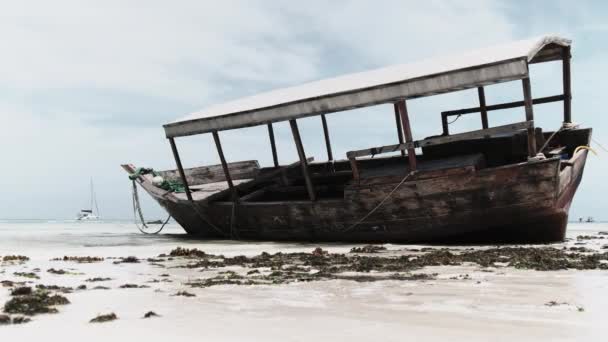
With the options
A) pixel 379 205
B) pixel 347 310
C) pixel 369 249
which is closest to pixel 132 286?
pixel 347 310

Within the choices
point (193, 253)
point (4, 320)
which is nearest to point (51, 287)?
point (4, 320)

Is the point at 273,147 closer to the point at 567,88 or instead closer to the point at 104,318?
the point at 567,88

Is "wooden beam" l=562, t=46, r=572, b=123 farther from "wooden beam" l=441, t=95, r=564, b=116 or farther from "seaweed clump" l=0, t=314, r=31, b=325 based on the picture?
"seaweed clump" l=0, t=314, r=31, b=325

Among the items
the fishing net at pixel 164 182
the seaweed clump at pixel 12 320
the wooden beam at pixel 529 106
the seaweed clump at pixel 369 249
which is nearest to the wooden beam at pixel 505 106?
the wooden beam at pixel 529 106

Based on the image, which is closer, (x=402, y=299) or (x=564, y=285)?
(x=402, y=299)

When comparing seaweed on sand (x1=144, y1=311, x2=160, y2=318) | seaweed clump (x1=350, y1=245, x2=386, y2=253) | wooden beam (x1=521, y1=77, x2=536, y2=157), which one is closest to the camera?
seaweed on sand (x1=144, y1=311, x2=160, y2=318)

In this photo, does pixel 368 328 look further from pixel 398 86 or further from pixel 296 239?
pixel 296 239

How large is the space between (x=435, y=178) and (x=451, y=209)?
654mm

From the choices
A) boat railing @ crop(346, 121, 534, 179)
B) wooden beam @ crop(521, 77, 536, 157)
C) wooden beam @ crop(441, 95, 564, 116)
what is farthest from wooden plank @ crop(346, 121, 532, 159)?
wooden beam @ crop(441, 95, 564, 116)

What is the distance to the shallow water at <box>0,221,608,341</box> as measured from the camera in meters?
3.04

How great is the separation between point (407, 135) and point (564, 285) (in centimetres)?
557

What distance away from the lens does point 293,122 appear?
38.0ft

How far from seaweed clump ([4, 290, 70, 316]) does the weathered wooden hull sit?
7220mm

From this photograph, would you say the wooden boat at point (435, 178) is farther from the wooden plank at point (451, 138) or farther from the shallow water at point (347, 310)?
the shallow water at point (347, 310)
